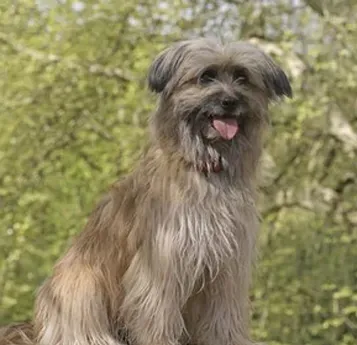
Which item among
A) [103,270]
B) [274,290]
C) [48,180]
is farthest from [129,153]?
[103,270]

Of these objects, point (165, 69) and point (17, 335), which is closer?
point (165, 69)

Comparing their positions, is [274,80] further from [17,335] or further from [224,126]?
[17,335]

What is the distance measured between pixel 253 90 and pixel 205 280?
0.73m

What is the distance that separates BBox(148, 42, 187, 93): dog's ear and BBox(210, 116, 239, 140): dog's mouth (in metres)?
0.22

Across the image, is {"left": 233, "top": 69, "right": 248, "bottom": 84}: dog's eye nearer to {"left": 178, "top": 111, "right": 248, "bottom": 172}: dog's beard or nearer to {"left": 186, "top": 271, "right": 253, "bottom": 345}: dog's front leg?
{"left": 178, "top": 111, "right": 248, "bottom": 172}: dog's beard

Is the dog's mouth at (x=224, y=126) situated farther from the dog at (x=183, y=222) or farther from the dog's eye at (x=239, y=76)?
the dog's eye at (x=239, y=76)

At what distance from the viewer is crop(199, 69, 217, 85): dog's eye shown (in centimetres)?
320

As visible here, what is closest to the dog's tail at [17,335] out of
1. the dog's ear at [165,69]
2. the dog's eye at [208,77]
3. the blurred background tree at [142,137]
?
the dog's ear at [165,69]

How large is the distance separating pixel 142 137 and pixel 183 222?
2.58 m

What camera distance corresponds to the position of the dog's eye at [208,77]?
320 centimetres

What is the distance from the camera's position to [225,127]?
3170 millimetres

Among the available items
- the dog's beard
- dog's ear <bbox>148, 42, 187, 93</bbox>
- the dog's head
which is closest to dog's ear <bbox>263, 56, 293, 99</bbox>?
the dog's head

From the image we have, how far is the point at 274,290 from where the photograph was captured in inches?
246

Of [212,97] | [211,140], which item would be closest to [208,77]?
[212,97]
